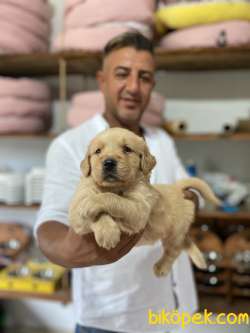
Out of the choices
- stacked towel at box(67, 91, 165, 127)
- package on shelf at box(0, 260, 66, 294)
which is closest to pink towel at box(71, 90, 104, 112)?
stacked towel at box(67, 91, 165, 127)

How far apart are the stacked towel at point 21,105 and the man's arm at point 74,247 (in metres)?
0.75

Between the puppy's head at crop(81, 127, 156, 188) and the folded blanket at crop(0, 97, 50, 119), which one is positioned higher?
the folded blanket at crop(0, 97, 50, 119)

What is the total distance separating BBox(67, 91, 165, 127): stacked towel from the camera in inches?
44.0

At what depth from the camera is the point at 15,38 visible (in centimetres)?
121

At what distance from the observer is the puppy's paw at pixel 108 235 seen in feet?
1.10

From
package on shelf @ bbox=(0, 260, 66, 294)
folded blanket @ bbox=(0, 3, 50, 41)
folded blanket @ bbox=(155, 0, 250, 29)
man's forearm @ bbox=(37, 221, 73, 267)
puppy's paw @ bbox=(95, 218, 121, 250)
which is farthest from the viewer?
package on shelf @ bbox=(0, 260, 66, 294)

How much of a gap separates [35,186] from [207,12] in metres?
0.84

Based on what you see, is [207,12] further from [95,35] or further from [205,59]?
[95,35]

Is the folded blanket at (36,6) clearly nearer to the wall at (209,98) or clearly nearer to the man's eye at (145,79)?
the wall at (209,98)

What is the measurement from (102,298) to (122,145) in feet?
1.42

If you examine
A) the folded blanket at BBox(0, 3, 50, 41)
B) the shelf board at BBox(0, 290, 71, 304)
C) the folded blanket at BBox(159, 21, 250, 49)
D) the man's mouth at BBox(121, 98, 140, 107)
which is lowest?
the shelf board at BBox(0, 290, 71, 304)

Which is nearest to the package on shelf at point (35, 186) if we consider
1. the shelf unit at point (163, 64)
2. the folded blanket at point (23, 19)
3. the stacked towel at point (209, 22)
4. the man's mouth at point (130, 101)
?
the shelf unit at point (163, 64)

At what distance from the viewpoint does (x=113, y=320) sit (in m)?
0.71

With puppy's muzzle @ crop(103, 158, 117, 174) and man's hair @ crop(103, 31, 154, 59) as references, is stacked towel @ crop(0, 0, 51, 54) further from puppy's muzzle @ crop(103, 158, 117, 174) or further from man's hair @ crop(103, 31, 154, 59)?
puppy's muzzle @ crop(103, 158, 117, 174)
